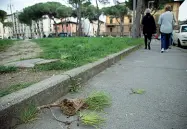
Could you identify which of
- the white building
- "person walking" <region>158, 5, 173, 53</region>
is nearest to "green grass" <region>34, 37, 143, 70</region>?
"person walking" <region>158, 5, 173, 53</region>

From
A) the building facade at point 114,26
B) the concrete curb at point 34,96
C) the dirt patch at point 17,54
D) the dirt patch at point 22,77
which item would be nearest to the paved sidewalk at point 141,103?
the concrete curb at point 34,96

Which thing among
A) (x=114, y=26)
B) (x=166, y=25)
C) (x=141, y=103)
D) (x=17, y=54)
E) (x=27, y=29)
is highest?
(x=27, y=29)

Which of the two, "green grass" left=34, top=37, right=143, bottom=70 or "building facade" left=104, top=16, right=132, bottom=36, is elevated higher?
"building facade" left=104, top=16, right=132, bottom=36

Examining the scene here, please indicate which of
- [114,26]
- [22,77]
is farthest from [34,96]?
[114,26]

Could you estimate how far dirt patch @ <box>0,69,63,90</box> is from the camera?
2.70 meters

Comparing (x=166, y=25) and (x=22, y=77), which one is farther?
(x=166, y=25)

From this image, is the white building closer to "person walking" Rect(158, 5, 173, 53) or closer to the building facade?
the building facade

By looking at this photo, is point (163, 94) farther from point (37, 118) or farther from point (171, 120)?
point (37, 118)

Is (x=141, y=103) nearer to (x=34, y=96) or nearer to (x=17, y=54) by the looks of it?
(x=34, y=96)

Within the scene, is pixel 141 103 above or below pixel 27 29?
below

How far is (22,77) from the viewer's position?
3.00 metres

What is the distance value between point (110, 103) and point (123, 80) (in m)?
1.23

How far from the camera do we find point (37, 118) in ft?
6.75

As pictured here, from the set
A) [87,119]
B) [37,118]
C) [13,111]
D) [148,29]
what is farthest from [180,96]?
[148,29]
